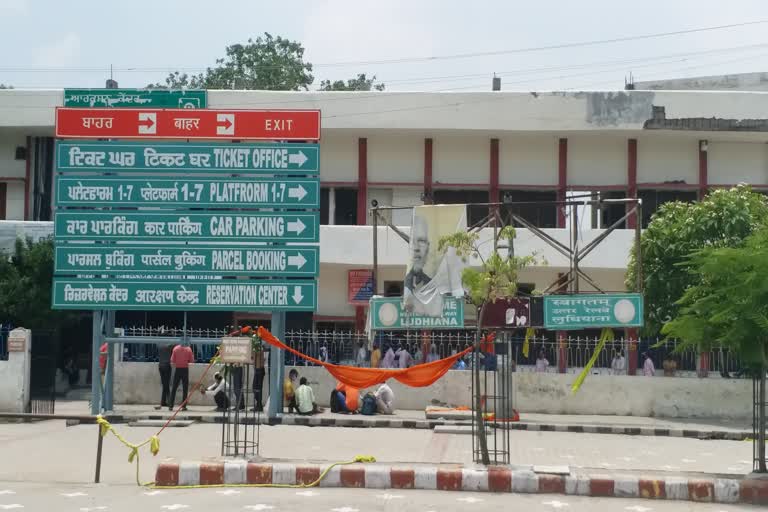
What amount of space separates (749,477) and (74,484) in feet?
28.8

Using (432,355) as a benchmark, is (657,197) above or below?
above

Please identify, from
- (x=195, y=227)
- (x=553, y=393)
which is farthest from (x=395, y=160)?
(x=195, y=227)

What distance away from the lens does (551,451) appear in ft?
57.8

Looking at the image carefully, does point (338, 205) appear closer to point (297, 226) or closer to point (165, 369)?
point (165, 369)

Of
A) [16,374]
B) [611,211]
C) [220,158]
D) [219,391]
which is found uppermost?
[611,211]

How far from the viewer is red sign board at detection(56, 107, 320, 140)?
2066 centimetres

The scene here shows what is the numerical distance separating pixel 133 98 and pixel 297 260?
17.2ft

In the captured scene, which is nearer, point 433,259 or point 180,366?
point 433,259

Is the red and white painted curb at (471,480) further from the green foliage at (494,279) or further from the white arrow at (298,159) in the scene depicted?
the white arrow at (298,159)

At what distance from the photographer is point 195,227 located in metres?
20.8

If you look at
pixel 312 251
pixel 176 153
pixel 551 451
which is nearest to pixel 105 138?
pixel 176 153

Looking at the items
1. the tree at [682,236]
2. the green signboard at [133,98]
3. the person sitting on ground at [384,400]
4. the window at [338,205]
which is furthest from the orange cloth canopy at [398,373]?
the window at [338,205]

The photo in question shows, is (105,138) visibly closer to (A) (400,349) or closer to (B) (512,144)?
(A) (400,349)

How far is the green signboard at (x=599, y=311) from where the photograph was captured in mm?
16438
